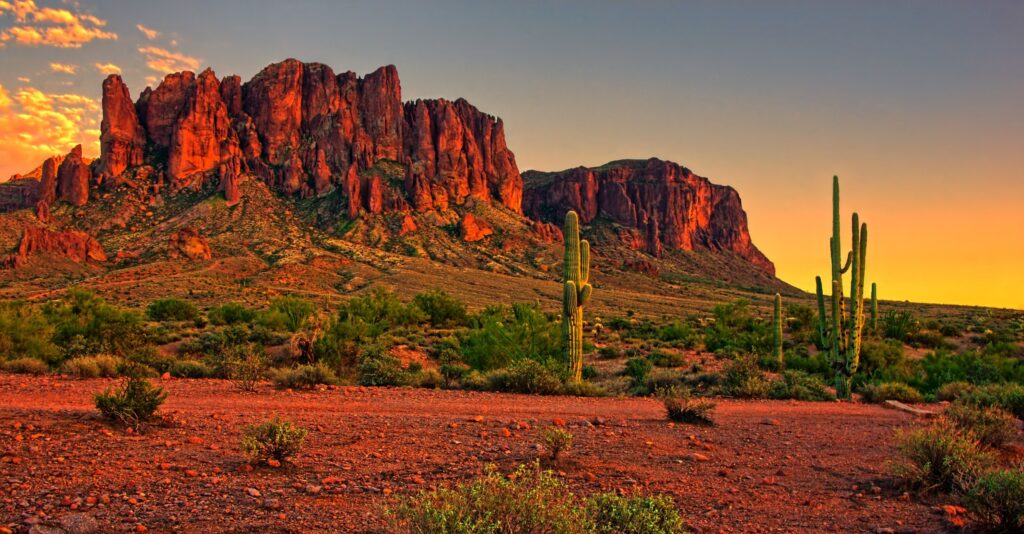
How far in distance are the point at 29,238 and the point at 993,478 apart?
93.9m

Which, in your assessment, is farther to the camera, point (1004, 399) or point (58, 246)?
point (58, 246)

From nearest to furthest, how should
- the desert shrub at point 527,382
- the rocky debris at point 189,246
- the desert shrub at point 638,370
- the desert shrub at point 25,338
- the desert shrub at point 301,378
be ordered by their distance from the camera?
the desert shrub at point 301,378 < the desert shrub at point 527,382 < the desert shrub at point 25,338 < the desert shrub at point 638,370 < the rocky debris at point 189,246

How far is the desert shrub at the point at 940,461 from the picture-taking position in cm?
632

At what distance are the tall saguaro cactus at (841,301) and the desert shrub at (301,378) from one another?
507 inches

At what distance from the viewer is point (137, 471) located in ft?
19.5

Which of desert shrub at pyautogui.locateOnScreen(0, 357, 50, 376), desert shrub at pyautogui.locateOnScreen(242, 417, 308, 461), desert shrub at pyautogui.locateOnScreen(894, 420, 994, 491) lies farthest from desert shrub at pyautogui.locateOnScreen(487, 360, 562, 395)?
desert shrub at pyautogui.locateOnScreen(0, 357, 50, 376)

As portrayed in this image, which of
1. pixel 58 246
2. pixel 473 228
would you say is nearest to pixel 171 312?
pixel 58 246

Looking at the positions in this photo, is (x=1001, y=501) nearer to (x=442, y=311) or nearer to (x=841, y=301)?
(x=841, y=301)

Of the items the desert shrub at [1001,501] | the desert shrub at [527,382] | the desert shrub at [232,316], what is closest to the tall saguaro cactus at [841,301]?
the desert shrub at [527,382]

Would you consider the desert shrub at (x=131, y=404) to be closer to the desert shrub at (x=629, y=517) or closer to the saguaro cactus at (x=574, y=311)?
the desert shrub at (x=629, y=517)

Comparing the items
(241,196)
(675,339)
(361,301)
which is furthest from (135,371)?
(241,196)

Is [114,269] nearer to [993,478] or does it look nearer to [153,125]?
[153,125]

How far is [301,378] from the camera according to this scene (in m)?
12.6

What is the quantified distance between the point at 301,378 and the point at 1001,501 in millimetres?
11295
